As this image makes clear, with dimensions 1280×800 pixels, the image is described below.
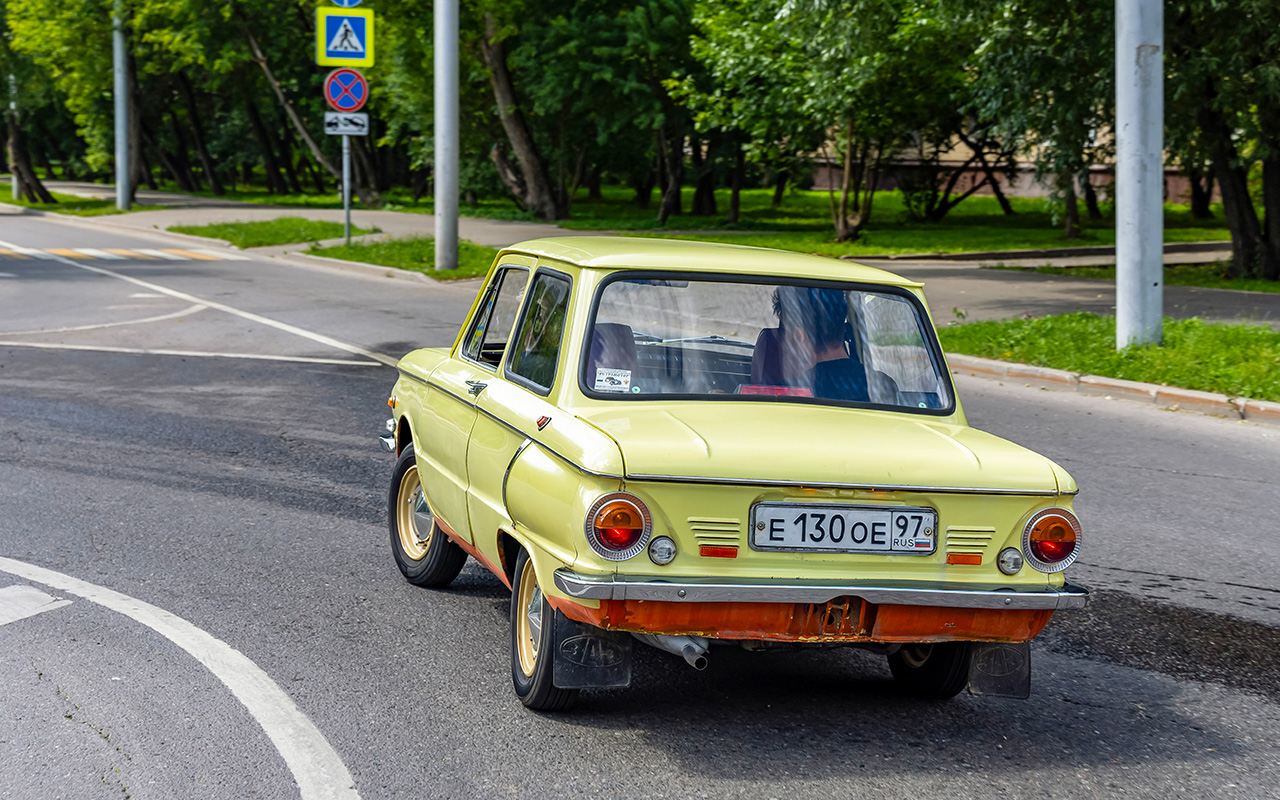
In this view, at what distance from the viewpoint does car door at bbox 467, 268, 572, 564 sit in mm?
4422

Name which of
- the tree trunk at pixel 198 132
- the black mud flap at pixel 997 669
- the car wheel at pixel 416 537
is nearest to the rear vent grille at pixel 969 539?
the black mud flap at pixel 997 669

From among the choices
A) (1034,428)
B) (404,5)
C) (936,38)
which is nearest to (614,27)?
(404,5)

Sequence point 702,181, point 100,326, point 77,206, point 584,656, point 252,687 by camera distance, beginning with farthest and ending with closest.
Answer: point 77,206
point 702,181
point 100,326
point 252,687
point 584,656

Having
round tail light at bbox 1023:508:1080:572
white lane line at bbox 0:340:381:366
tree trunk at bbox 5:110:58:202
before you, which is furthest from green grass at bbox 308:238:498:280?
tree trunk at bbox 5:110:58:202

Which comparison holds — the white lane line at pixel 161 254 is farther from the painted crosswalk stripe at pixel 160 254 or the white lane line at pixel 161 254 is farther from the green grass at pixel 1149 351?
the green grass at pixel 1149 351

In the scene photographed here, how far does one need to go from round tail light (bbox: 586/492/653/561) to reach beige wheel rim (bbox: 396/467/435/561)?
2144 mm

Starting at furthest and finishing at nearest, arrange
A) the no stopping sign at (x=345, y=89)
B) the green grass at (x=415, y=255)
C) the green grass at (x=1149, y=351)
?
the no stopping sign at (x=345, y=89), the green grass at (x=415, y=255), the green grass at (x=1149, y=351)

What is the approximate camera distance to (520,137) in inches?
1405

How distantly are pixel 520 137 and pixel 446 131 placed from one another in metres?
15.2

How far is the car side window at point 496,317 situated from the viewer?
5.20 meters

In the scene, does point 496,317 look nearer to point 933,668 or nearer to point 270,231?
point 933,668

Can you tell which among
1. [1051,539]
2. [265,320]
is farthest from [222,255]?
[1051,539]

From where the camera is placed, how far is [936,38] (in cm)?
2692

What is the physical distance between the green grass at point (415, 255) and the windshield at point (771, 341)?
16.6 metres
